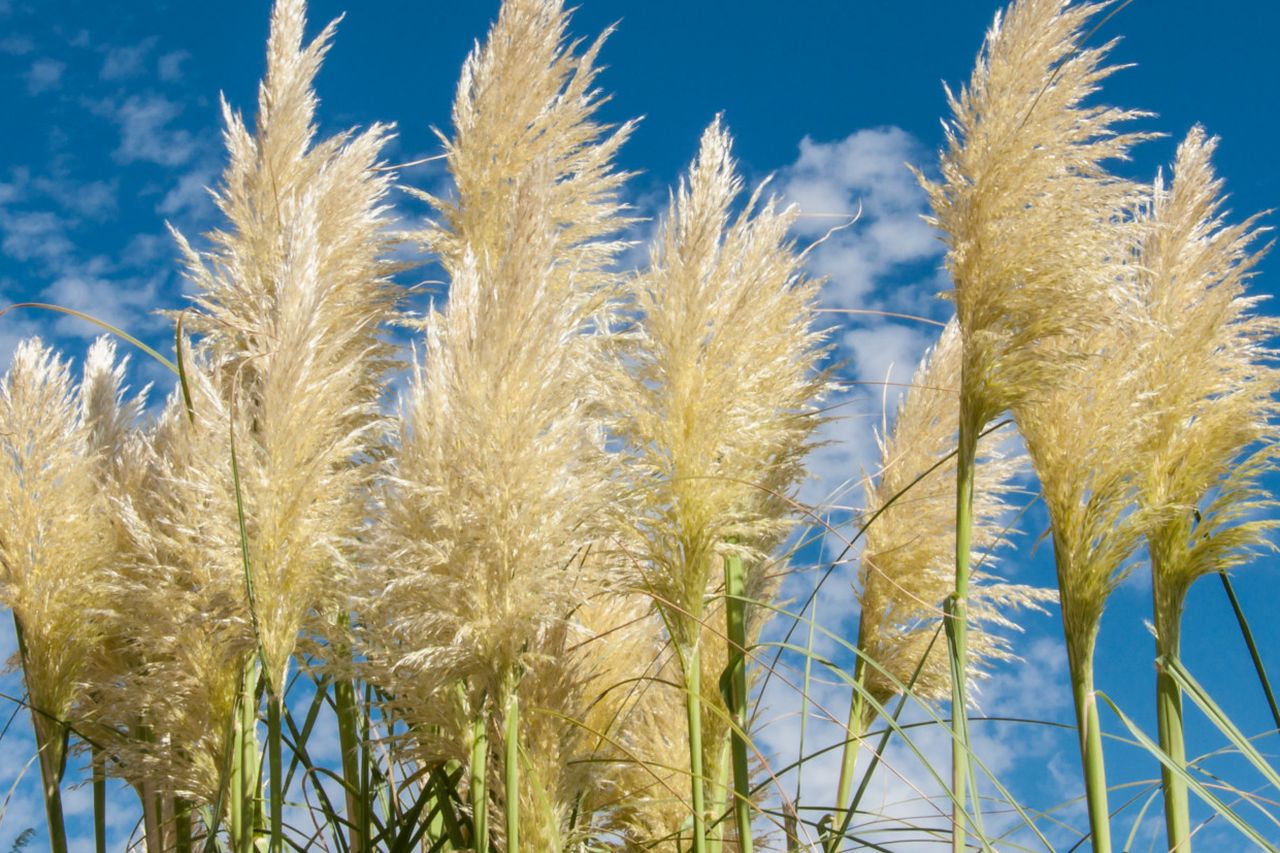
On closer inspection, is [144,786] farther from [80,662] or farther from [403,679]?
[403,679]

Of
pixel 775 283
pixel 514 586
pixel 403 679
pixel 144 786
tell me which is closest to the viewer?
pixel 514 586

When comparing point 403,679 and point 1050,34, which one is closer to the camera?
point 403,679

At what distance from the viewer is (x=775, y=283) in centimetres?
298

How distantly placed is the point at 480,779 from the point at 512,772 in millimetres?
193

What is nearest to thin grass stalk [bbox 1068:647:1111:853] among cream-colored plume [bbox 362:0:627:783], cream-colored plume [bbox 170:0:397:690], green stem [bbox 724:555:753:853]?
green stem [bbox 724:555:753:853]

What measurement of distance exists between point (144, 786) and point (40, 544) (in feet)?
2.60

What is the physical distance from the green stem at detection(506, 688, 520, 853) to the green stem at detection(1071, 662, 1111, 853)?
1232 millimetres

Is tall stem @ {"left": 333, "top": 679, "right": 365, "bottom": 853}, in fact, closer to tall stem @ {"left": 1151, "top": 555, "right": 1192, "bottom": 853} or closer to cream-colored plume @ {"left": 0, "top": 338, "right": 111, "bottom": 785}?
cream-colored plume @ {"left": 0, "top": 338, "right": 111, "bottom": 785}

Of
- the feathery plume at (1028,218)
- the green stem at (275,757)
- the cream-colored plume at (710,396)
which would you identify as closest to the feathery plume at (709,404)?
the cream-colored plume at (710,396)

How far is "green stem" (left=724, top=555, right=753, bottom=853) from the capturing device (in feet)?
8.87

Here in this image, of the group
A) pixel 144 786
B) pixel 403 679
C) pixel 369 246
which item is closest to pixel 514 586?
pixel 403 679

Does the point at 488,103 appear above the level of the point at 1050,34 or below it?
above

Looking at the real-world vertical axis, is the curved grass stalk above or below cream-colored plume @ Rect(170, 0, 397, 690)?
below

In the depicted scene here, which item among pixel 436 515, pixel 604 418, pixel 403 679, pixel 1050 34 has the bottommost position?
pixel 403 679
